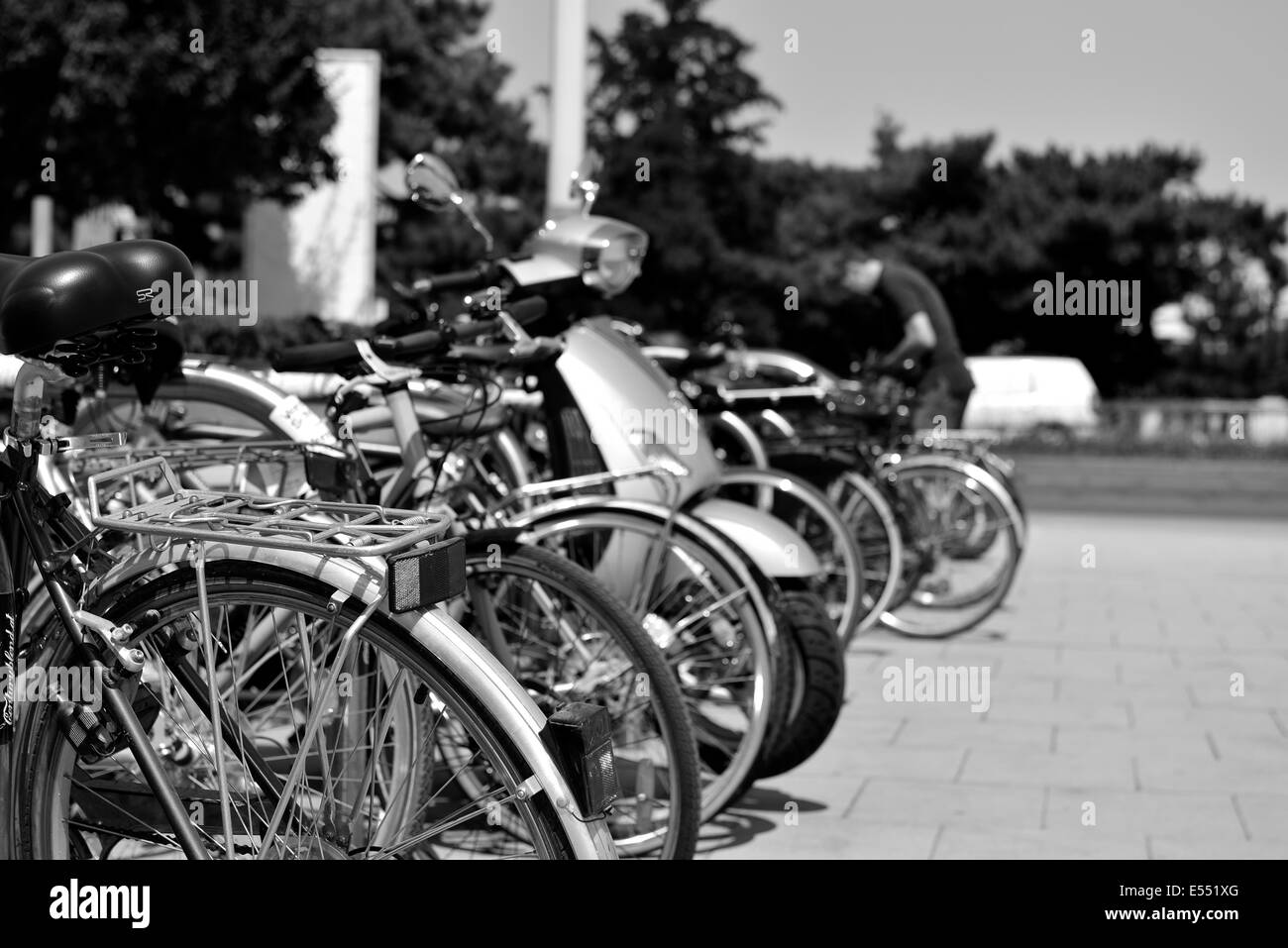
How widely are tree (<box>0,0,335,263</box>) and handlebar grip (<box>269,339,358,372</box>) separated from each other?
1211cm

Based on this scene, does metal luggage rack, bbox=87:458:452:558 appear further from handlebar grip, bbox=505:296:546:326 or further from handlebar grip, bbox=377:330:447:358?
handlebar grip, bbox=505:296:546:326

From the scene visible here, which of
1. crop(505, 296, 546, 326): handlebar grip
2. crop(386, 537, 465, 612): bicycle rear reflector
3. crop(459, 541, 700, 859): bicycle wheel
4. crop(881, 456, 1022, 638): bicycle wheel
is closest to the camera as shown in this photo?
crop(386, 537, 465, 612): bicycle rear reflector

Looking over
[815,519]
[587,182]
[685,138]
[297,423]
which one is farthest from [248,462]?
[685,138]

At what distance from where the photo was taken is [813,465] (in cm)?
664

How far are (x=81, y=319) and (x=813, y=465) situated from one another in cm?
449

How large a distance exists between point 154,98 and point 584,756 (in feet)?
48.7

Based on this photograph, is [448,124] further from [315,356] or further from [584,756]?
[584,756]

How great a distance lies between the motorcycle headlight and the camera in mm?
4090

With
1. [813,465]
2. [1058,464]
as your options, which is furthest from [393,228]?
[813,465]

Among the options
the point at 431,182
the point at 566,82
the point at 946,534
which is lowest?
the point at 946,534

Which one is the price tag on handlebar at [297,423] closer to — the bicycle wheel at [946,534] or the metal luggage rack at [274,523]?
the metal luggage rack at [274,523]

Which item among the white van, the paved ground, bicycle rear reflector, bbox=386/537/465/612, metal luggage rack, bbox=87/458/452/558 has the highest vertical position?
metal luggage rack, bbox=87/458/452/558

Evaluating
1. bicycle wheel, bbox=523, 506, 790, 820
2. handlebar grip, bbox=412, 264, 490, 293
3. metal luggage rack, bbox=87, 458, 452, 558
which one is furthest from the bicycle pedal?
handlebar grip, bbox=412, 264, 490, 293

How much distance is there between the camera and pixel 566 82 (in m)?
7.90
